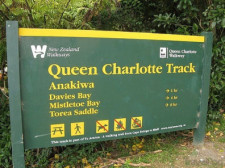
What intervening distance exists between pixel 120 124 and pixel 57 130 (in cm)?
79

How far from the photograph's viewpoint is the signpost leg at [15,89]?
2312mm

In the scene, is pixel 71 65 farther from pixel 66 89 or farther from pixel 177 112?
pixel 177 112

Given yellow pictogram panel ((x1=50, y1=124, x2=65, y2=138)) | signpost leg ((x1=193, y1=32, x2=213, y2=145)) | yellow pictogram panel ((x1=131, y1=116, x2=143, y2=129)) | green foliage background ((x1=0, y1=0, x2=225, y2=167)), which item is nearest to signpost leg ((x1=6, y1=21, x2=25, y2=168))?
yellow pictogram panel ((x1=50, y1=124, x2=65, y2=138))

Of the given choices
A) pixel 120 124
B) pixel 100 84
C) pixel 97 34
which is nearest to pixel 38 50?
pixel 97 34

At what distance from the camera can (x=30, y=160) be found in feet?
11.3

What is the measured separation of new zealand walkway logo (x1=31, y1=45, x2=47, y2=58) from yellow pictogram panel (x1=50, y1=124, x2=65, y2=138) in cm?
81

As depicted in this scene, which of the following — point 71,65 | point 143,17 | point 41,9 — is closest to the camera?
point 71,65

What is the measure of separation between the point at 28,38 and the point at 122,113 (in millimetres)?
1409

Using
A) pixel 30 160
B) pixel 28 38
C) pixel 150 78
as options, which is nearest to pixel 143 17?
pixel 150 78

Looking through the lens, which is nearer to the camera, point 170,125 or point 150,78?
point 150,78

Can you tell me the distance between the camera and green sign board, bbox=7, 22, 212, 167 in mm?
2441

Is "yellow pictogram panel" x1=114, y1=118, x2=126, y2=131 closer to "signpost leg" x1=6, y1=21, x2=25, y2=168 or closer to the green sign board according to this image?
the green sign board

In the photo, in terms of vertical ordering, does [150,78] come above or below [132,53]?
below

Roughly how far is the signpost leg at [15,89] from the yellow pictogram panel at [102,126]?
870 mm
